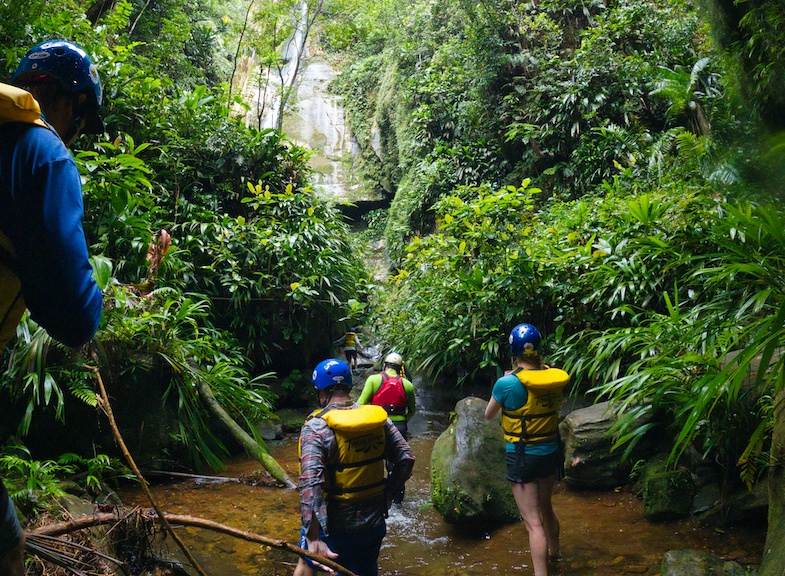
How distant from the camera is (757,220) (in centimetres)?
424

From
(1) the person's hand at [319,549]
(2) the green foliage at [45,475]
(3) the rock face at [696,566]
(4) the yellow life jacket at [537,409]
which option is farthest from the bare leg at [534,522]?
(2) the green foliage at [45,475]

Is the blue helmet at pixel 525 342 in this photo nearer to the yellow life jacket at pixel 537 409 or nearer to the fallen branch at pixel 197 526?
the yellow life jacket at pixel 537 409

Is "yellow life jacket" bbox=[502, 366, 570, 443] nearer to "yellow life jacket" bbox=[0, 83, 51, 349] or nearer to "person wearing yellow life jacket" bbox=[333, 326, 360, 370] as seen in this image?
"yellow life jacket" bbox=[0, 83, 51, 349]

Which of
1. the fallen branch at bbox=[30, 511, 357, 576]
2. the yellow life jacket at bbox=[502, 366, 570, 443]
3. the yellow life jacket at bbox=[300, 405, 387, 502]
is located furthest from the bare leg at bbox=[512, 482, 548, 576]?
the fallen branch at bbox=[30, 511, 357, 576]

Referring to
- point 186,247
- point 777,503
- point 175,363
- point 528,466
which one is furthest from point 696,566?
point 186,247

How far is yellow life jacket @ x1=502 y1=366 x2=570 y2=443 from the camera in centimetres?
401

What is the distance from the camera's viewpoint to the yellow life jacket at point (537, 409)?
401cm

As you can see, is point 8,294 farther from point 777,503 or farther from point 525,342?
point 777,503

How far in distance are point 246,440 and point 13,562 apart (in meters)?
4.31

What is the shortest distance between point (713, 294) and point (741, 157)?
344 cm

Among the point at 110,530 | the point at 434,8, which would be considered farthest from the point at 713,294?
the point at 434,8

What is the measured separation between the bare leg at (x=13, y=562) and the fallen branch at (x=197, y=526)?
1.62 ft

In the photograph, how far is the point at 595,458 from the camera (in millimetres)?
5184

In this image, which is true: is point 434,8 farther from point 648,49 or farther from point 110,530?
point 110,530
